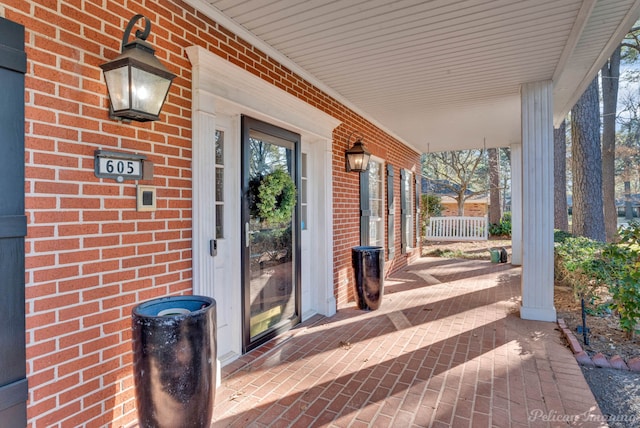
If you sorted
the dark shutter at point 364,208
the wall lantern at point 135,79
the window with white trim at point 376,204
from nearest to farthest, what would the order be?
the wall lantern at point 135,79 → the dark shutter at point 364,208 → the window with white trim at point 376,204

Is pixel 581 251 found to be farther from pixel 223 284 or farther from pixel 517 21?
pixel 223 284

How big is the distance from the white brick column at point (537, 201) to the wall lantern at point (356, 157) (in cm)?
186

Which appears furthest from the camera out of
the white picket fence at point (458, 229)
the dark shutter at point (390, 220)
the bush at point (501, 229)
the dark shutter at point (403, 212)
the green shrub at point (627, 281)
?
the bush at point (501, 229)

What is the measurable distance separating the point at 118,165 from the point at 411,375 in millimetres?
2442

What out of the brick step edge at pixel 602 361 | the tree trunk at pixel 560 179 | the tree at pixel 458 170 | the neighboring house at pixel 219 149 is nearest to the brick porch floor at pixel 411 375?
the brick step edge at pixel 602 361

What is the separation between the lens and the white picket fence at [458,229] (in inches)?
408

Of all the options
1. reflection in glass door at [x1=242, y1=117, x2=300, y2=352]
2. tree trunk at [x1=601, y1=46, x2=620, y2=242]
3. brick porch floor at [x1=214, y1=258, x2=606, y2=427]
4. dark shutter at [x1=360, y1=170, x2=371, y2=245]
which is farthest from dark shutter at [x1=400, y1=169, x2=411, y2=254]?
tree trunk at [x1=601, y1=46, x2=620, y2=242]

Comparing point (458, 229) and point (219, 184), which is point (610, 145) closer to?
point (458, 229)

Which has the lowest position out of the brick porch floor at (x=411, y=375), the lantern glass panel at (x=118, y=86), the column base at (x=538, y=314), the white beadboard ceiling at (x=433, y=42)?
the brick porch floor at (x=411, y=375)

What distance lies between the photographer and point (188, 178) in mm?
2266

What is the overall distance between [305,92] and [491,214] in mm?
12809

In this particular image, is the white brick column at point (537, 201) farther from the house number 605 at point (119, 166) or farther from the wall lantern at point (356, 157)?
the house number 605 at point (119, 166)

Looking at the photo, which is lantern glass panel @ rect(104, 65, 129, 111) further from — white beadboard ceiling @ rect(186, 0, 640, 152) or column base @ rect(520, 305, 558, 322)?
column base @ rect(520, 305, 558, 322)

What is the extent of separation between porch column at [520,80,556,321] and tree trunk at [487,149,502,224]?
34.3ft
